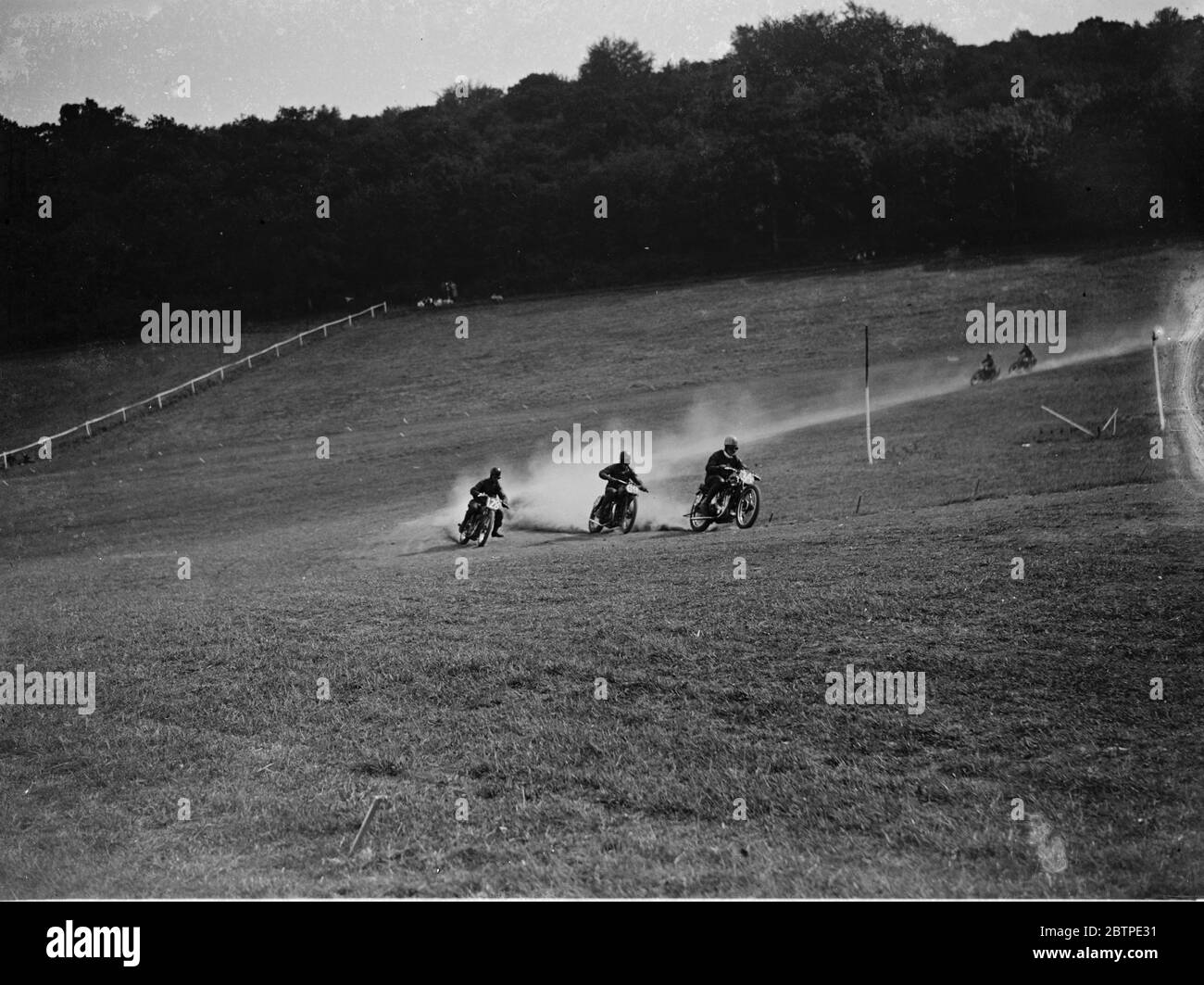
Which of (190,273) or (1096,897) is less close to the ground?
(190,273)

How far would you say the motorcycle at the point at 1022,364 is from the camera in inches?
1075

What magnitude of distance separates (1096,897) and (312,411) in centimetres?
2850

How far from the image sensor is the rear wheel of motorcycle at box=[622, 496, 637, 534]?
749 inches

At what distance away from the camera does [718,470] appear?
58.9ft

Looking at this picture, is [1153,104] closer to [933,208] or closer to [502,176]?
[933,208]

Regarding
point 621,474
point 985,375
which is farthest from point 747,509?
point 985,375

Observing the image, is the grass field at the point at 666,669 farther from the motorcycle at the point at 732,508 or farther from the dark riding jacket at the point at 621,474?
the dark riding jacket at the point at 621,474

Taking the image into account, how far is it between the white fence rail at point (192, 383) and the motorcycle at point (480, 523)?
1480cm

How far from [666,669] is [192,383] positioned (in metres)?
26.1

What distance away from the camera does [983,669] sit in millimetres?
11047

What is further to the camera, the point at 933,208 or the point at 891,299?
the point at 891,299

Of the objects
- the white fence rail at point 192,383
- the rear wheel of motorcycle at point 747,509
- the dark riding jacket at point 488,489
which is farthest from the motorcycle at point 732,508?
the white fence rail at point 192,383

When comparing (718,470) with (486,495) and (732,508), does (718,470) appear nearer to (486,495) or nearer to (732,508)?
(732,508)
